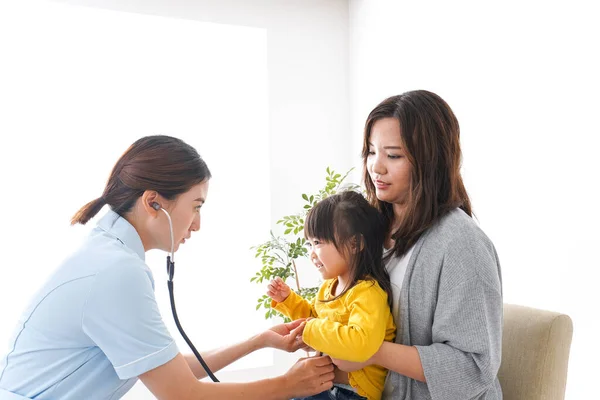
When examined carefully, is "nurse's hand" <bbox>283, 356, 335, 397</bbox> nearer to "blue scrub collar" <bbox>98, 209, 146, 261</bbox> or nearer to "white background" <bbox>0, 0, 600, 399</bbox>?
"blue scrub collar" <bbox>98, 209, 146, 261</bbox>

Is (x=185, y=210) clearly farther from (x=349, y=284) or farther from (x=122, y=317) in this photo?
(x=349, y=284)

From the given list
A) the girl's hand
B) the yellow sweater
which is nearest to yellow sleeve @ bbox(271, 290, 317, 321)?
the girl's hand

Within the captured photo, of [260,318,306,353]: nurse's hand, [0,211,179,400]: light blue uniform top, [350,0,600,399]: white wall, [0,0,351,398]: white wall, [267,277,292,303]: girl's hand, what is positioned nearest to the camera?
[0,211,179,400]: light blue uniform top

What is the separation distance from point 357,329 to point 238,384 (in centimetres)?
35

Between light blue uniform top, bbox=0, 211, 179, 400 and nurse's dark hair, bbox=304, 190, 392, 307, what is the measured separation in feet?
1.48

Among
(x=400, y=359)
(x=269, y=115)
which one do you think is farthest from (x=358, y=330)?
(x=269, y=115)

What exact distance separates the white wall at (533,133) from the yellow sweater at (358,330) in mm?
855

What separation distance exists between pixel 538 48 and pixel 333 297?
48.3 inches

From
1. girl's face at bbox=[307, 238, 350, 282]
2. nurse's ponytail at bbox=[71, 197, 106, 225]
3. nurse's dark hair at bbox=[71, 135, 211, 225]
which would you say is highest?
nurse's dark hair at bbox=[71, 135, 211, 225]

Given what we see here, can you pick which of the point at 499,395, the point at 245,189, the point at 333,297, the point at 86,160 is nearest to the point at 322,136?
the point at 245,189

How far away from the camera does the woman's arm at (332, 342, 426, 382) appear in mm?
1174

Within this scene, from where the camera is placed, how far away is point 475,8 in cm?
221

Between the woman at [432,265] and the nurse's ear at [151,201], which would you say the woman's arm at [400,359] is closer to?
the woman at [432,265]

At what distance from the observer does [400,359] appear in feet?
3.88
